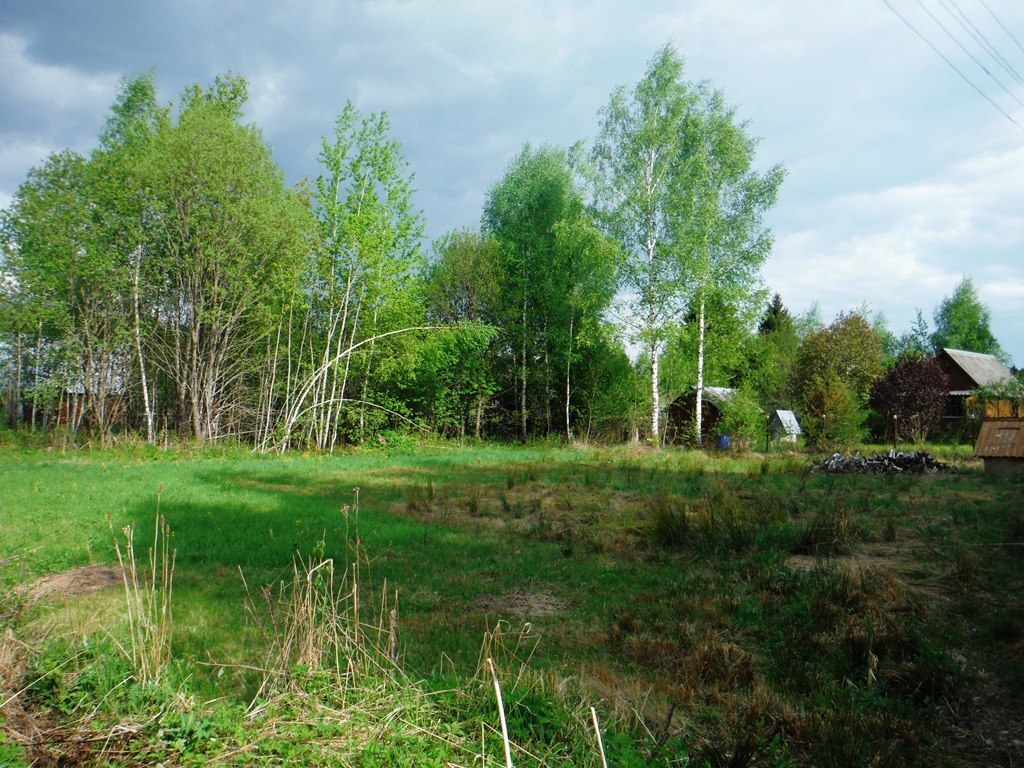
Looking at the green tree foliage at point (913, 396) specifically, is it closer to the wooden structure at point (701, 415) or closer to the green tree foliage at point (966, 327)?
the wooden structure at point (701, 415)

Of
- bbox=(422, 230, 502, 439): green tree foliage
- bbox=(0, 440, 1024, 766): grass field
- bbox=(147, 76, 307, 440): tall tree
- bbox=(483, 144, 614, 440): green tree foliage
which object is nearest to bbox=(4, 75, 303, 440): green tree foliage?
bbox=(147, 76, 307, 440): tall tree

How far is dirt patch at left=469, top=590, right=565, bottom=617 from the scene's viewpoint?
5.24 metres

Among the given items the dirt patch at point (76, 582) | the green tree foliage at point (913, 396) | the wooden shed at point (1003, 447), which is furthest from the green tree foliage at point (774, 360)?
the dirt patch at point (76, 582)

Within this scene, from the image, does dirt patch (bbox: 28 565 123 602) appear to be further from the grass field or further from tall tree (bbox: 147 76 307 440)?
tall tree (bbox: 147 76 307 440)

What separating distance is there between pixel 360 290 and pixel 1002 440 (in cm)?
1786

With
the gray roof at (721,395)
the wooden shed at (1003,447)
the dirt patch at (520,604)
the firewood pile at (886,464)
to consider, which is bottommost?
the dirt patch at (520,604)

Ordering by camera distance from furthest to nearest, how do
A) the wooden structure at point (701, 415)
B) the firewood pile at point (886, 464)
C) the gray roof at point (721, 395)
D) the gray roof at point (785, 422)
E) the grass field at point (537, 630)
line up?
the gray roof at point (785, 422)
the gray roof at point (721, 395)
the wooden structure at point (701, 415)
the firewood pile at point (886, 464)
the grass field at point (537, 630)

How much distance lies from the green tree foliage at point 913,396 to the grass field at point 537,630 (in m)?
17.6

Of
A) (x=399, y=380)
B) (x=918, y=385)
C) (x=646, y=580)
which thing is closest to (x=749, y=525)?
(x=646, y=580)

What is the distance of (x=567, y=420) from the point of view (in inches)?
1025

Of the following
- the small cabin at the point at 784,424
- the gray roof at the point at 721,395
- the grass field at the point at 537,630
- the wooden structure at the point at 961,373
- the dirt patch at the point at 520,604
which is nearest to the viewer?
the grass field at the point at 537,630

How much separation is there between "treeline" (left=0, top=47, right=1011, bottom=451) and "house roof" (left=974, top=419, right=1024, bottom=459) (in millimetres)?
7833

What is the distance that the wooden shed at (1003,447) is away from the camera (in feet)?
43.6

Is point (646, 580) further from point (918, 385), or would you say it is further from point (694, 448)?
point (918, 385)
